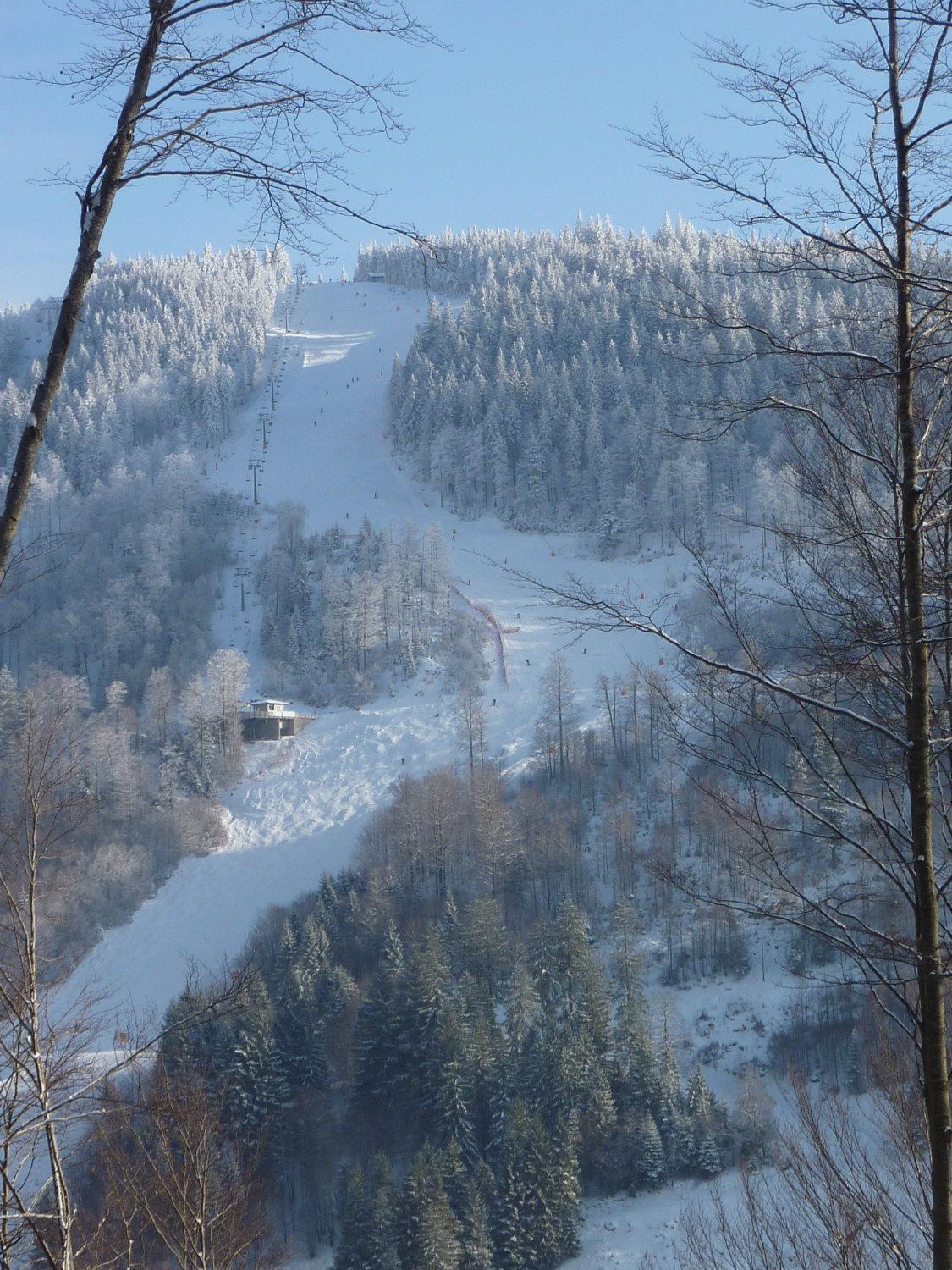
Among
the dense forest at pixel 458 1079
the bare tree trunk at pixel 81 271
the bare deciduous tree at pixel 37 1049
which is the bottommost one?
the dense forest at pixel 458 1079

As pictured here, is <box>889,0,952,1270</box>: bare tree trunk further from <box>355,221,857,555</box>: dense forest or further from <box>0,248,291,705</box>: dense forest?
<box>355,221,857,555</box>: dense forest

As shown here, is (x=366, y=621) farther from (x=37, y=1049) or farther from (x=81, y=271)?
(x=81, y=271)

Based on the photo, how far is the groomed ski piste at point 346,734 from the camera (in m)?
31.0

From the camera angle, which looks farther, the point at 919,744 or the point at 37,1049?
the point at 37,1049

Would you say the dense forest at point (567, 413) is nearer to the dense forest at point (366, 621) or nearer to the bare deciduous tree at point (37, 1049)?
the dense forest at point (366, 621)

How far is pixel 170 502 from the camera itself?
74875 mm

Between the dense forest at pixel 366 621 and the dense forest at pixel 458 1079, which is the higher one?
the dense forest at pixel 366 621

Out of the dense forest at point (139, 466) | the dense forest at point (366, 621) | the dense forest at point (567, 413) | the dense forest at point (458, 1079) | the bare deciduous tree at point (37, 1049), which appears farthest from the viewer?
the dense forest at point (567, 413)

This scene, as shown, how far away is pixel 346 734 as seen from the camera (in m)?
49.7

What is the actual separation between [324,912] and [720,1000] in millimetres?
13293

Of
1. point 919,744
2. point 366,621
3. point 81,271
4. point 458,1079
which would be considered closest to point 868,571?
point 919,744

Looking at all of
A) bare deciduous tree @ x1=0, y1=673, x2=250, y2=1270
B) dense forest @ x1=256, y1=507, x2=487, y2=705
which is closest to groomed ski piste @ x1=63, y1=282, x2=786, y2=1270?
bare deciduous tree @ x1=0, y1=673, x2=250, y2=1270

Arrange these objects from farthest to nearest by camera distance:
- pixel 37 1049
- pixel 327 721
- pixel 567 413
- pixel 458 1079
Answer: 1. pixel 567 413
2. pixel 327 721
3. pixel 458 1079
4. pixel 37 1049

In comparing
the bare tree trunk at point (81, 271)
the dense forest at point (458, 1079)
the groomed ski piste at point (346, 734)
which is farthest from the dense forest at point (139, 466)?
the bare tree trunk at point (81, 271)
